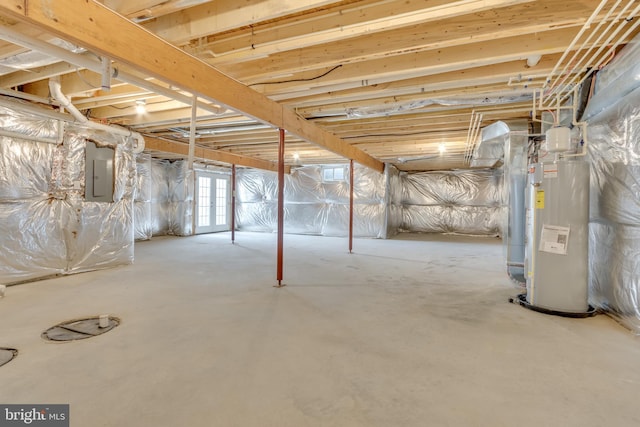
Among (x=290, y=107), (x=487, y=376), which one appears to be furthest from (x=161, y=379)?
(x=290, y=107)

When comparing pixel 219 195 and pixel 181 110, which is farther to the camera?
pixel 219 195

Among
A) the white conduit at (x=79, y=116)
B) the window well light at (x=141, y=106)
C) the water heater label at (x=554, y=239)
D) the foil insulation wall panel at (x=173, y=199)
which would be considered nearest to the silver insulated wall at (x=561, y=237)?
the water heater label at (x=554, y=239)

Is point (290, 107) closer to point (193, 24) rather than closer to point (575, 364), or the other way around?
point (193, 24)

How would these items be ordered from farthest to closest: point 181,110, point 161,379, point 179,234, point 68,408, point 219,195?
1. point 219,195
2. point 179,234
3. point 181,110
4. point 161,379
5. point 68,408

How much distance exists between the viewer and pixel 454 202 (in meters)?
9.02

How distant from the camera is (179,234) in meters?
8.01

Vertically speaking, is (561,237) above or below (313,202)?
below

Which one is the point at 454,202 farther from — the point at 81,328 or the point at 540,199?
the point at 81,328

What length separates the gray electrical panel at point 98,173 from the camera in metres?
3.83

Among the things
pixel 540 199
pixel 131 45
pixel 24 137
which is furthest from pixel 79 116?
pixel 540 199

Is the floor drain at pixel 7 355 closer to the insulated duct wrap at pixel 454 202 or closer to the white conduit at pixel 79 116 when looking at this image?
the white conduit at pixel 79 116

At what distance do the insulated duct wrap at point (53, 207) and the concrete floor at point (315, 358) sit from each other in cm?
36

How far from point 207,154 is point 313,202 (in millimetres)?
3455

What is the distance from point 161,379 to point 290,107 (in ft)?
9.54
